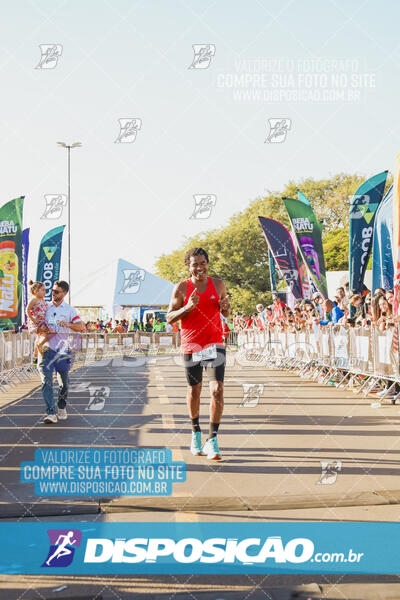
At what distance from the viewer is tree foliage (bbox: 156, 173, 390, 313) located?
2368 inches

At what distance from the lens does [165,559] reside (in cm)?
402

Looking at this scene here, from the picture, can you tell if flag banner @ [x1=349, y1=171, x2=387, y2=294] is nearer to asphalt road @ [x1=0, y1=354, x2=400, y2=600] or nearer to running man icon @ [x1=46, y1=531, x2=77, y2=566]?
asphalt road @ [x1=0, y1=354, x2=400, y2=600]

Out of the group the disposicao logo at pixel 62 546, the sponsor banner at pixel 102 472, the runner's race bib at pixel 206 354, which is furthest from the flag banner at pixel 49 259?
the disposicao logo at pixel 62 546

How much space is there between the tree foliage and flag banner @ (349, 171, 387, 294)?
40.9 metres

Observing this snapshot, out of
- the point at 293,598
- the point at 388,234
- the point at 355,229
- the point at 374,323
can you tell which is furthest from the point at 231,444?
the point at 355,229

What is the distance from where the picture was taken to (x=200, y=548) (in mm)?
4148

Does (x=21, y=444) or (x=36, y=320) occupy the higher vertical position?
(x=36, y=320)

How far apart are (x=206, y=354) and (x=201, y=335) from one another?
0.19 m

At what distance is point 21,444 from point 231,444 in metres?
2.25

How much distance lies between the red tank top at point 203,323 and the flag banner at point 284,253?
16.4 meters

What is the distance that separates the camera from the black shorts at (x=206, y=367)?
7082 millimetres

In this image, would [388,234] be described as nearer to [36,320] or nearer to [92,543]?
[36,320]

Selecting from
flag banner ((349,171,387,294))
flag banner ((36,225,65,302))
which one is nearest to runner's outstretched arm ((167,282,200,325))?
flag banner ((349,171,387,294))

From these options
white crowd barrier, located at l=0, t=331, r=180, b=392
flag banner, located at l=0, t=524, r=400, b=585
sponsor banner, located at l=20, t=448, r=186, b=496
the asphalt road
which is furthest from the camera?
white crowd barrier, located at l=0, t=331, r=180, b=392
